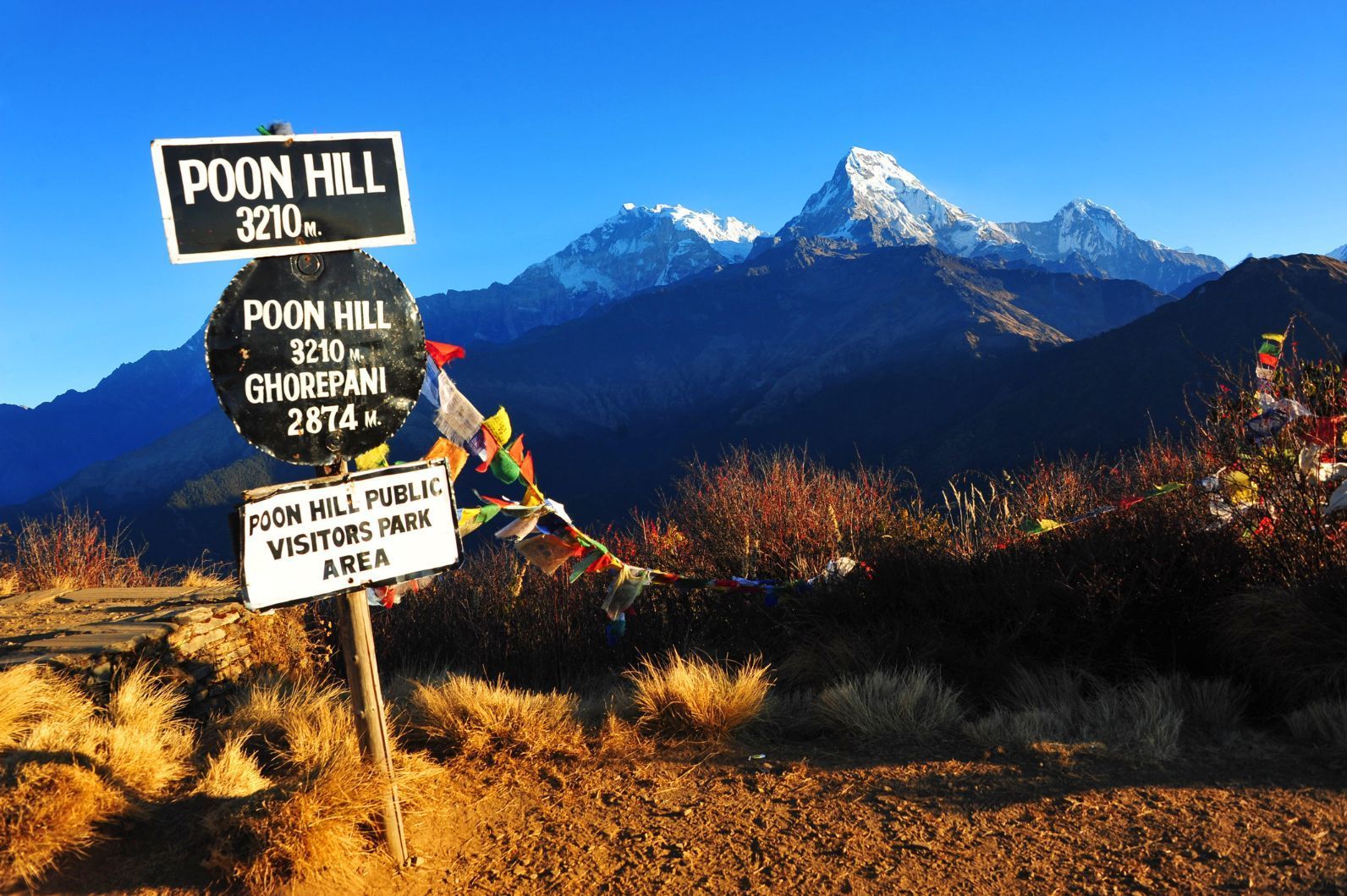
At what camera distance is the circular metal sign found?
9.82 ft

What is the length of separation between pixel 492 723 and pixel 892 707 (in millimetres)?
2004

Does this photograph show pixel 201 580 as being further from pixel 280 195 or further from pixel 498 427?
pixel 280 195

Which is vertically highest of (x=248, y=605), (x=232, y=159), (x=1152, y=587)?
(x=232, y=159)

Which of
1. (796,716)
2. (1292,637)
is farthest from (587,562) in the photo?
(1292,637)

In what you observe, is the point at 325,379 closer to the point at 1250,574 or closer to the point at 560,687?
the point at 560,687

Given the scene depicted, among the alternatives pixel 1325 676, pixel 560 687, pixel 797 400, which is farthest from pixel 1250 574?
pixel 797 400

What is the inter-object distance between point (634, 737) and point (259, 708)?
6.64ft

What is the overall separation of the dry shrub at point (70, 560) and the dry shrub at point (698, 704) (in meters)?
8.08

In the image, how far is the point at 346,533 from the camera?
123 inches

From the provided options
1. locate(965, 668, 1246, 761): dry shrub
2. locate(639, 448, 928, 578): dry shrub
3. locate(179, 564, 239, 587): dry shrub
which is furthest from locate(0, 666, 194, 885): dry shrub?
locate(639, 448, 928, 578): dry shrub

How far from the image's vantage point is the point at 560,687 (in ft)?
21.7

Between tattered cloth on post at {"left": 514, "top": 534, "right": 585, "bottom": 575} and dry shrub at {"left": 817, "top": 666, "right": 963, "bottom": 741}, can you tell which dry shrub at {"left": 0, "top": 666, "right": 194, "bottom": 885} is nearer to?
tattered cloth on post at {"left": 514, "top": 534, "right": 585, "bottom": 575}

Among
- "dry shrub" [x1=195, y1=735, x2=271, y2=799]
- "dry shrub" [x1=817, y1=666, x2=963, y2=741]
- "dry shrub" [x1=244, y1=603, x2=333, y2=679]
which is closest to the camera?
"dry shrub" [x1=195, y1=735, x2=271, y2=799]

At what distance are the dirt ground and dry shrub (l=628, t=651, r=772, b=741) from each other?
33 centimetres
